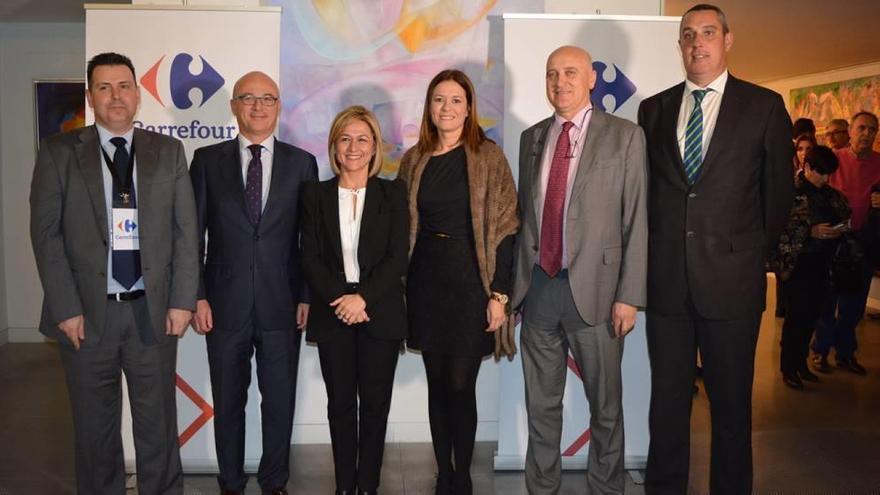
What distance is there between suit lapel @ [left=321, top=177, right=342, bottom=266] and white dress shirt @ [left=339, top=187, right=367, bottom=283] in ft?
0.08

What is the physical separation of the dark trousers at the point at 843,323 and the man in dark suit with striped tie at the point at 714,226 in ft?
11.0

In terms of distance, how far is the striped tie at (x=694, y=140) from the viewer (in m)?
2.78

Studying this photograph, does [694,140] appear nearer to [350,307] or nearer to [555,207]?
[555,207]

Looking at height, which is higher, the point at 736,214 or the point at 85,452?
the point at 736,214

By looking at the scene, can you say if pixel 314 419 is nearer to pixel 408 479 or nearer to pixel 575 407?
pixel 408 479

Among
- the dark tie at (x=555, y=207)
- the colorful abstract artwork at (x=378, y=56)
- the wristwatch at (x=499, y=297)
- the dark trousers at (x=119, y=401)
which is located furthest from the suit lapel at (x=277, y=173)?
the dark tie at (x=555, y=207)

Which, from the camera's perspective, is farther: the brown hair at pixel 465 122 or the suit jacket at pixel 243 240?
the suit jacket at pixel 243 240

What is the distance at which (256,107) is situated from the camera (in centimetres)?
307

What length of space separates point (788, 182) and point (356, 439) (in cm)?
193

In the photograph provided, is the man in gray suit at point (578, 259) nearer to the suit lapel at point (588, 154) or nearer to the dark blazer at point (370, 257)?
the suit lapel at point (588, 154)

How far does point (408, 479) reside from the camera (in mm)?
3525

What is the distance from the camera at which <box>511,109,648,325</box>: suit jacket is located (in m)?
2.78

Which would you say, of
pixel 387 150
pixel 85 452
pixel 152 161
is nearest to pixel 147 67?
pixel 152 161

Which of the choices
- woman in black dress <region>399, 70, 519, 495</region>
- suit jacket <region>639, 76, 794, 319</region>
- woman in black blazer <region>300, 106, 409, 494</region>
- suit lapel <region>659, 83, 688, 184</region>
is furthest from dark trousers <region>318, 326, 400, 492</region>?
suit lapel <region>659, 83, 688, 184</region>
